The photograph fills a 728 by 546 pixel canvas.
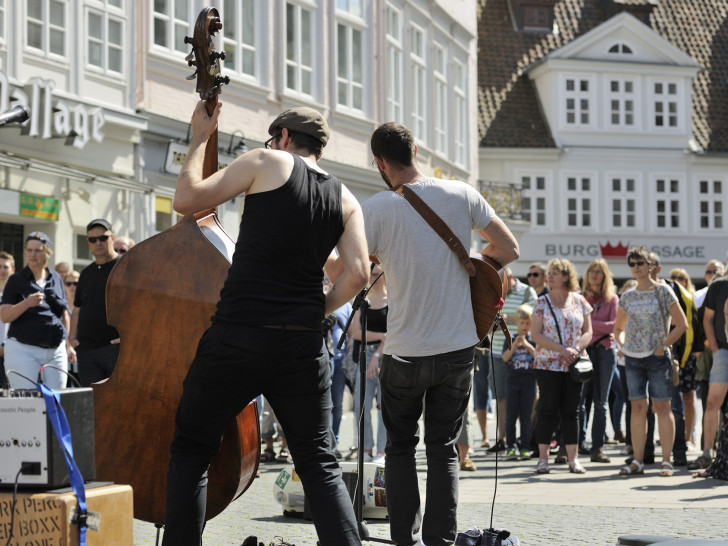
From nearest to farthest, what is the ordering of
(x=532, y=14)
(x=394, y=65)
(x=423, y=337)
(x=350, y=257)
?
(x=350, y=257), (x=423, y=337), (x=394, y=65), (x=532, y=14)

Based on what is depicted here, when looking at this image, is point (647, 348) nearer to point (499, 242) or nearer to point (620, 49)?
point (499, 242)

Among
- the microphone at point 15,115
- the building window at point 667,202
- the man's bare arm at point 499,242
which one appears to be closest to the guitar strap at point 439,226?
the man's bare arm at point 499,242

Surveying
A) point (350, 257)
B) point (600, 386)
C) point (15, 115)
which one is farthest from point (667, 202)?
point (350, 257)

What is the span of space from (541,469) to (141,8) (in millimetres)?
10444

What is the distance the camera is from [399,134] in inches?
239

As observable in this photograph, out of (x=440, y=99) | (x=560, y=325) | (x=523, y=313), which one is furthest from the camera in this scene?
(x=440, y=99)

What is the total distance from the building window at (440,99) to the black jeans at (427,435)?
78.1 feet

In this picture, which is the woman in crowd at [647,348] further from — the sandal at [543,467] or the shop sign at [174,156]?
the shop sign at [174,156]

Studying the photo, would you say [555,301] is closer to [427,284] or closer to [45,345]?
[45,345]

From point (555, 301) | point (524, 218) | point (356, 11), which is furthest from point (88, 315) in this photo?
point (524, 218)

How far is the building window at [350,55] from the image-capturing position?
24.4m

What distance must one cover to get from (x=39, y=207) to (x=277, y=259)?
1227 centimetres

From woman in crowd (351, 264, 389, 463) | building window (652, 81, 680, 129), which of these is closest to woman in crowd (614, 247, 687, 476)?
woman in crowd (351, 264, 389, 463)

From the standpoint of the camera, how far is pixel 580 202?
42094mm
